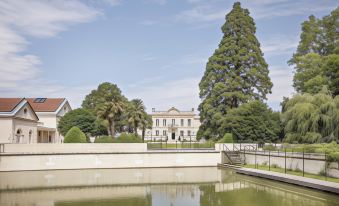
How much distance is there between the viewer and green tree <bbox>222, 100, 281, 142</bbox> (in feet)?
139

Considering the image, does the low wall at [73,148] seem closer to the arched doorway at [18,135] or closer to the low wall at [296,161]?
the arched doorway at [18,135]

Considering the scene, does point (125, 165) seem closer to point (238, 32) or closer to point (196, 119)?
point (238, 32)

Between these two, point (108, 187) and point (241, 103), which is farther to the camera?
point (241, 103)

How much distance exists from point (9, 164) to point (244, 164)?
1948 cm

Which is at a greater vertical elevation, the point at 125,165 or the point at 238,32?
the point at 238,32

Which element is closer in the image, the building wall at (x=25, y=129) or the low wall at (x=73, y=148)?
the low wall at (x=73, y=148)

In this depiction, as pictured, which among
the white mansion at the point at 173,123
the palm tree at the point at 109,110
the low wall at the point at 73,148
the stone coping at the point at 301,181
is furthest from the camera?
the white mansion at the point at 173,123

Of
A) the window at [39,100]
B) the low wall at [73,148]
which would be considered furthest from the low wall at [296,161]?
the window at [39,100]

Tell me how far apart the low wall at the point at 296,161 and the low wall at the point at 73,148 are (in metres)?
9.59

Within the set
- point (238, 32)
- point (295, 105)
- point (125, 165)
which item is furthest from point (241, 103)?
point (125, 165)

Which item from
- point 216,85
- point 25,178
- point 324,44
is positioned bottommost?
point 25,178

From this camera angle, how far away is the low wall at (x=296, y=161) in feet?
75.3

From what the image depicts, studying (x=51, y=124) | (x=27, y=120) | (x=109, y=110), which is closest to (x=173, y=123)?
(x=109, y=110)

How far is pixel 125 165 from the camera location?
33625 mm
